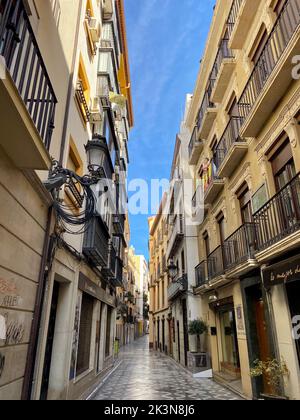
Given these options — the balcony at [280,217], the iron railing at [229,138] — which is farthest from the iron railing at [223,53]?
the balcony at [280,217]

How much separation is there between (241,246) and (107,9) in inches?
430

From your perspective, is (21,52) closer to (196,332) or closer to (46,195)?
(46,195)

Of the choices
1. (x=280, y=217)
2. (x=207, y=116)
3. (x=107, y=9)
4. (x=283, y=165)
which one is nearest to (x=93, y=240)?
(x=280, y=217)

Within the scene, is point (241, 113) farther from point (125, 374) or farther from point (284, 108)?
point (125, 374)

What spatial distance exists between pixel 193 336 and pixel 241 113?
9721 mm

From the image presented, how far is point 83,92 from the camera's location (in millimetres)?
8844

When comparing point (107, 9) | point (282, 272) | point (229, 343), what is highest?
point (107, 9)

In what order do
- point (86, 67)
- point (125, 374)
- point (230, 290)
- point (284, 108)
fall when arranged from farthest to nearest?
point (125, 374) → point (230, 290) → point (86, 67) → point (284, 108)

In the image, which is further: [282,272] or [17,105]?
[282,272]

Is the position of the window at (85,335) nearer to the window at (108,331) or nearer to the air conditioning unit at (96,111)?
the window at (108,331)

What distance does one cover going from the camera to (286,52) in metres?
5.62

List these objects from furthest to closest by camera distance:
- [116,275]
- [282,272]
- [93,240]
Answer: [116,275], [93,240], [282,272]

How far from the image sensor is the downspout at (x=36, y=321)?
4273 millimetres
